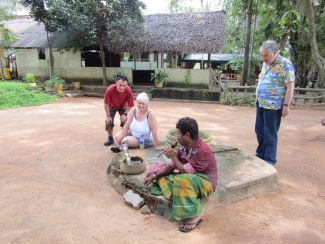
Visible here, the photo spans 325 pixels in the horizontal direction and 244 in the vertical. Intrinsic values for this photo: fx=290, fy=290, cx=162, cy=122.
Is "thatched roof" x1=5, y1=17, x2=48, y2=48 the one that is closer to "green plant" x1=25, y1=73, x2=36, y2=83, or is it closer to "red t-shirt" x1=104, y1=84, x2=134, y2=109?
"green plant" x1=25, y1=73, x2=36, y2=83

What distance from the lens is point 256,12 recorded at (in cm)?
1369

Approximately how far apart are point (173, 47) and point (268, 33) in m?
5.04

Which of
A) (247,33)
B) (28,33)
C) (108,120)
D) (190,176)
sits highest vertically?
(28,33)

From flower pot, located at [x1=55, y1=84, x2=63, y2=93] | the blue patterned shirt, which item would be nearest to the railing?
flower pot, located at [x1=55, y1=84, x2=63, y2=93]

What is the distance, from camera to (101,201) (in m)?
3.45

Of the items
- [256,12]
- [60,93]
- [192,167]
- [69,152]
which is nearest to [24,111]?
[60,93]

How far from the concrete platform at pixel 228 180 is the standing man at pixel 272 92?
40 centimetres

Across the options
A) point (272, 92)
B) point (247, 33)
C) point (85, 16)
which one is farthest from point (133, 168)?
point (247, 33)

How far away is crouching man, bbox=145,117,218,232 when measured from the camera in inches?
111

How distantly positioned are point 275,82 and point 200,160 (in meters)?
1.82

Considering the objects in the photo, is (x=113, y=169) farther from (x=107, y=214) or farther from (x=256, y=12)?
(x=256, y=12)

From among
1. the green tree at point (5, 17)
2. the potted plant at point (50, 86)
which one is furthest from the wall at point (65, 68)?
the potted plant at point (50, 86)

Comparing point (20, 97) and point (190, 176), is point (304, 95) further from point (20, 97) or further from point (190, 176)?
point (20, 97)

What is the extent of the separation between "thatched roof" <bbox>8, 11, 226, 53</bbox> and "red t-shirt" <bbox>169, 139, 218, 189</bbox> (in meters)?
10.7
